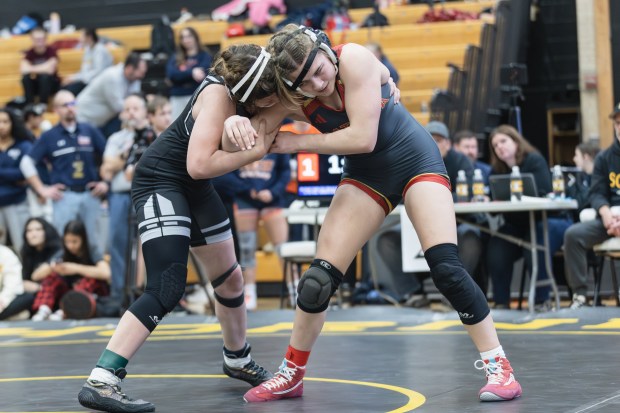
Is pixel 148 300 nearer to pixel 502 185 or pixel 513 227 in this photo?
pixel 502 185

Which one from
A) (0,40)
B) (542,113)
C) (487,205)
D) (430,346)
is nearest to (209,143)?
(430,346)

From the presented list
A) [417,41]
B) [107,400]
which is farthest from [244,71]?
[417,41]

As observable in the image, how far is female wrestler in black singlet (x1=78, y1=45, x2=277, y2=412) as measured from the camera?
4.41m

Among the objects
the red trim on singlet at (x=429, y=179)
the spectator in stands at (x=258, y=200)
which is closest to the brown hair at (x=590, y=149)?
the spectator in stands at (x=258, y=200)

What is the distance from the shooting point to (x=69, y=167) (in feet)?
35.4

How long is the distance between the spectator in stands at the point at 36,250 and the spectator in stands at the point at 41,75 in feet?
19.2

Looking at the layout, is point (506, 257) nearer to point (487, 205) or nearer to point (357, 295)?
point (487, 205)

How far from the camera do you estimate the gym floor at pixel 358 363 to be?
4.55 metres

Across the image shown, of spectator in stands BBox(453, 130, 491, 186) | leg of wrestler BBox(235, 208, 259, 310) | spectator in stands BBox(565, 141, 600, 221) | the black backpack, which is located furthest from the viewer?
the black backpack

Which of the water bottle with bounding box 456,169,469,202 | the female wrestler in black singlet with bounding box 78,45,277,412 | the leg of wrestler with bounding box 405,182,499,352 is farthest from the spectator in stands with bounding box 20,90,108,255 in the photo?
the leg of wrestler with bounding box 405,182,499,352

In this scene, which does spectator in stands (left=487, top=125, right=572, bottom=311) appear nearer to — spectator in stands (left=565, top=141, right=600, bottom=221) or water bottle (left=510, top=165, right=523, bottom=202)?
spectator in stands (left=565, top=141, right=600, bottom=221)

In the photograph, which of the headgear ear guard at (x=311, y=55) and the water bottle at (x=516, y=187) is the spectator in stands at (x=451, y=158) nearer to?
the water bottle at (x=516, y=187)

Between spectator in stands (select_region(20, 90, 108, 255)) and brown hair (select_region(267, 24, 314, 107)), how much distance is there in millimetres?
6402

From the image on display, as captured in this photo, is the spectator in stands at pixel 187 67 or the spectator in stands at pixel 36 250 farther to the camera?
the spectator in stands at pixel 187 67
